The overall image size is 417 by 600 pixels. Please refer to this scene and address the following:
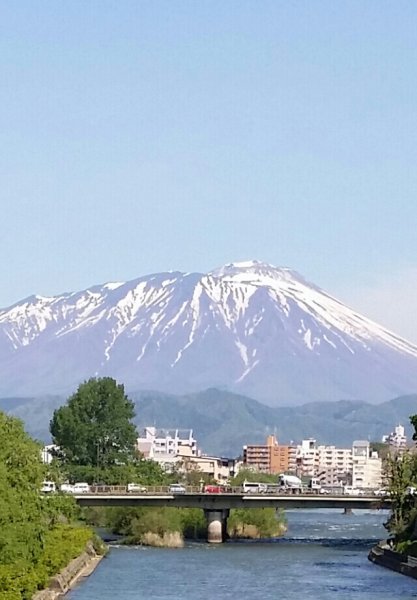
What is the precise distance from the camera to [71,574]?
67.5 m

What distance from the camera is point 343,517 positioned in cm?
16225

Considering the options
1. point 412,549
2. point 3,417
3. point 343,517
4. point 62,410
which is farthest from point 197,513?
point 343,517

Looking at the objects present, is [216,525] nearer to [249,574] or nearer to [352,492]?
[352,492]

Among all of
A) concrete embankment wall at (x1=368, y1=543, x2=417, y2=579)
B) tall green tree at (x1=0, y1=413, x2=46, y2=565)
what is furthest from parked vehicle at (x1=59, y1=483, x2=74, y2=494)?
tall green tree at (x1=0, y1=413, x2=46, y2=565)

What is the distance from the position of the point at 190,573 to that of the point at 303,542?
92.4 ft

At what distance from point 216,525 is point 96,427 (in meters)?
21.4

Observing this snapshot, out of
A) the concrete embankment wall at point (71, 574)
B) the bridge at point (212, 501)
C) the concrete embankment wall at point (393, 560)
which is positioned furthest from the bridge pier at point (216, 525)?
the concrete embankment wall at point (71, 574)

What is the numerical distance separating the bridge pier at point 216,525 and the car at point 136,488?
5.39m

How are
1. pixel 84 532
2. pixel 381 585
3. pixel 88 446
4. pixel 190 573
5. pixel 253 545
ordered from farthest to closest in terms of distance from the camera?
pixel 88 446, pixel 253 545, pixel 84 532, pixel 190 573, pixel 381 585

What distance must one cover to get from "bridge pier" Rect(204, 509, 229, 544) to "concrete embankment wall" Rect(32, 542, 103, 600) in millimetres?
18689

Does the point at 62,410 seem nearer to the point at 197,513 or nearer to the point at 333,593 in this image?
the point at 197,513

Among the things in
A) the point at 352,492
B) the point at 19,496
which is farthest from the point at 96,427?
the point at 19,496

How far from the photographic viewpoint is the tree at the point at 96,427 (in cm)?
11994

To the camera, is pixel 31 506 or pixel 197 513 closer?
pixel 31 506
